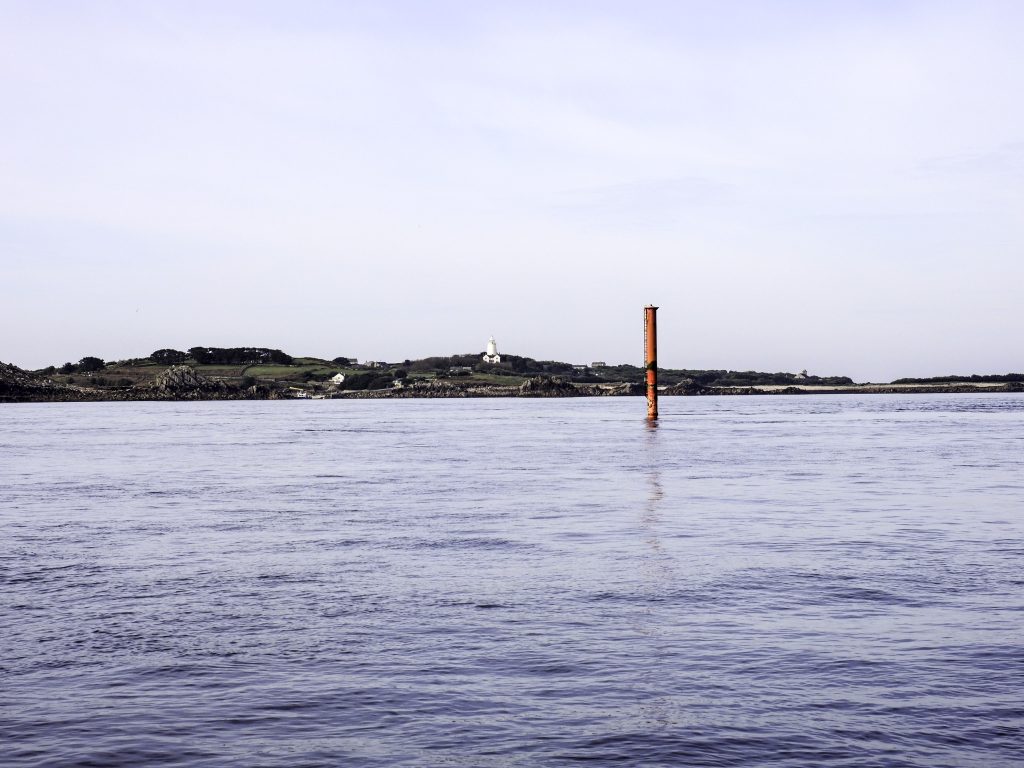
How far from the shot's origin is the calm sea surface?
973cm

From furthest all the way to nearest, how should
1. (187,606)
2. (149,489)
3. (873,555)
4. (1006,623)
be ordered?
(149,489), (873,555), (187,606), (1006,623)

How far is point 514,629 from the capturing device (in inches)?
547

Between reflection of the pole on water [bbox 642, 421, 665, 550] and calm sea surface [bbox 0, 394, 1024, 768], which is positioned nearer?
calm sea surface [bbox 0, 394, 1024, 768]

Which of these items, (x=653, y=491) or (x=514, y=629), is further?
(x=653, y=491)

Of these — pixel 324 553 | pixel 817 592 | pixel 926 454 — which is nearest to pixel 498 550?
pixel 324 553

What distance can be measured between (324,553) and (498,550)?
3.62 metres

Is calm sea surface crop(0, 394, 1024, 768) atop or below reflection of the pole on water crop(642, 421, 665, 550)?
atop

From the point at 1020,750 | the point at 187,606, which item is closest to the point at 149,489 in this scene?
the point at 187,606

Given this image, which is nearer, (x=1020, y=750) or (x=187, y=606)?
(x=1020, y=750)

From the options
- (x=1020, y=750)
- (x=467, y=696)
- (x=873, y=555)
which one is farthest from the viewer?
(x=873, y=555)

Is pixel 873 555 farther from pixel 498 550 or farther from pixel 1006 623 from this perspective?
pixel 498 550

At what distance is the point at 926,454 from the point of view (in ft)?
170

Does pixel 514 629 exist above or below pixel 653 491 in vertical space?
above

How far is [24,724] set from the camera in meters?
10.2
